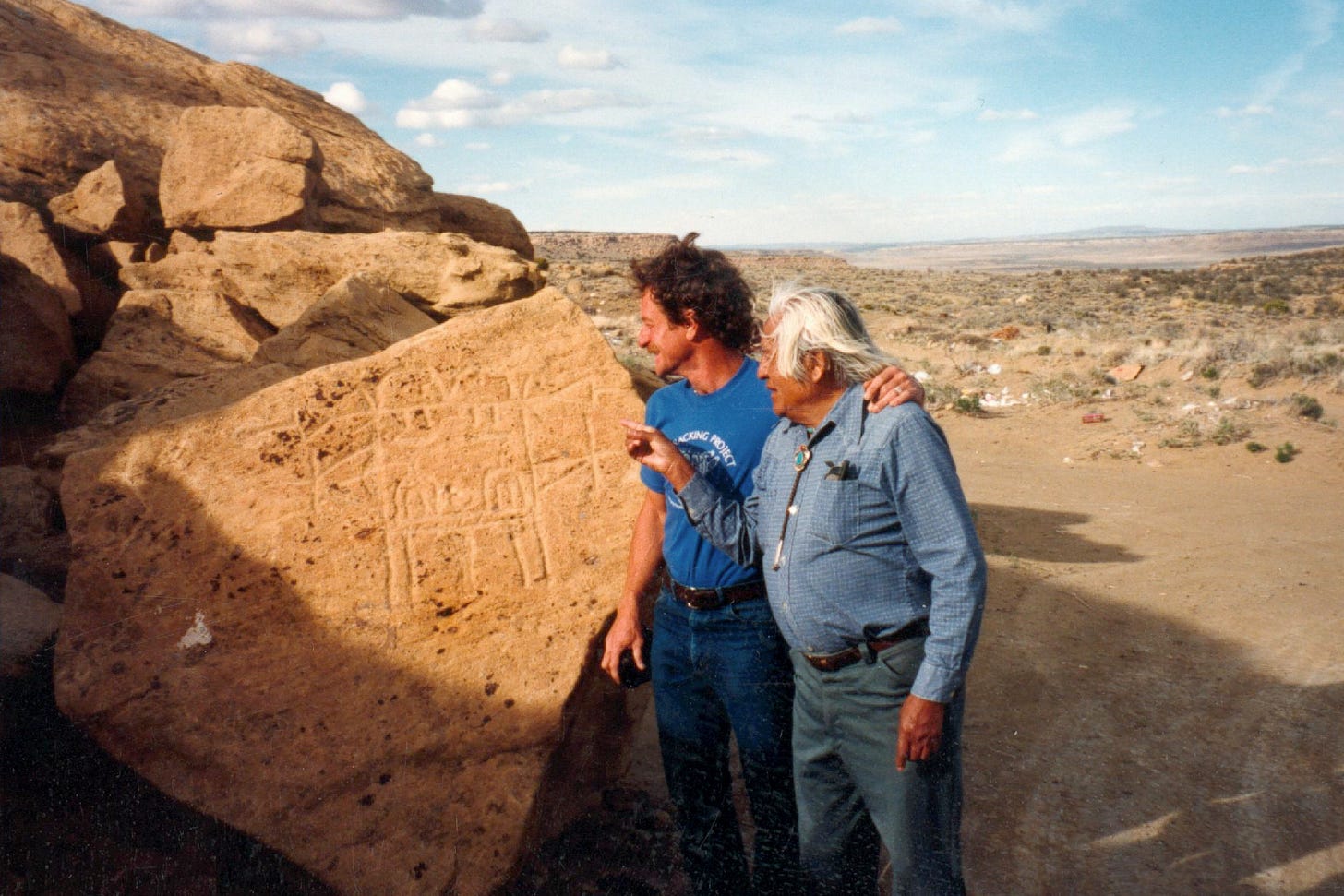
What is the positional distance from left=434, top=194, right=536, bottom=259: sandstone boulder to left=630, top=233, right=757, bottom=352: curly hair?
624 cm

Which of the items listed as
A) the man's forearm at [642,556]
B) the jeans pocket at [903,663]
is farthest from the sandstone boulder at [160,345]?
the jeans pocket at [903,663]

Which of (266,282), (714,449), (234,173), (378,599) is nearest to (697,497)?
(714,449)

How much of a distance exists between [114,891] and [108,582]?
40.4 inches

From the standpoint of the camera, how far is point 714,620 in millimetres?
2545

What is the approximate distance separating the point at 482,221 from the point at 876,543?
293 inches

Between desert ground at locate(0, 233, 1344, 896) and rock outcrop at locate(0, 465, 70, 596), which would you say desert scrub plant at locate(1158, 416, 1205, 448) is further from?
rock outcrop at locate(0, 465, 70, 596)

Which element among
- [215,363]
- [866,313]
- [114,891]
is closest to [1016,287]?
[866,313]

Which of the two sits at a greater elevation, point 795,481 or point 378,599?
point 795,481

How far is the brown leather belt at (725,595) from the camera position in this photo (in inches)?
99.8

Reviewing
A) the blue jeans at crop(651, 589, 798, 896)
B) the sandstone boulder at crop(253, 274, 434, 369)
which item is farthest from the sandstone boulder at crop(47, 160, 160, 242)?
the blue jeans at crop(651, 589, 798, 896)

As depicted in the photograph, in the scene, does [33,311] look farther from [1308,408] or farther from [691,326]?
[1308,408]

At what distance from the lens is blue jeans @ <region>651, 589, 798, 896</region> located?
2.52 metres

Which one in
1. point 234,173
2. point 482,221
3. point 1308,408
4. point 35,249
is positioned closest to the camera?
point 35,249

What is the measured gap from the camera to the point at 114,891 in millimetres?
2877
